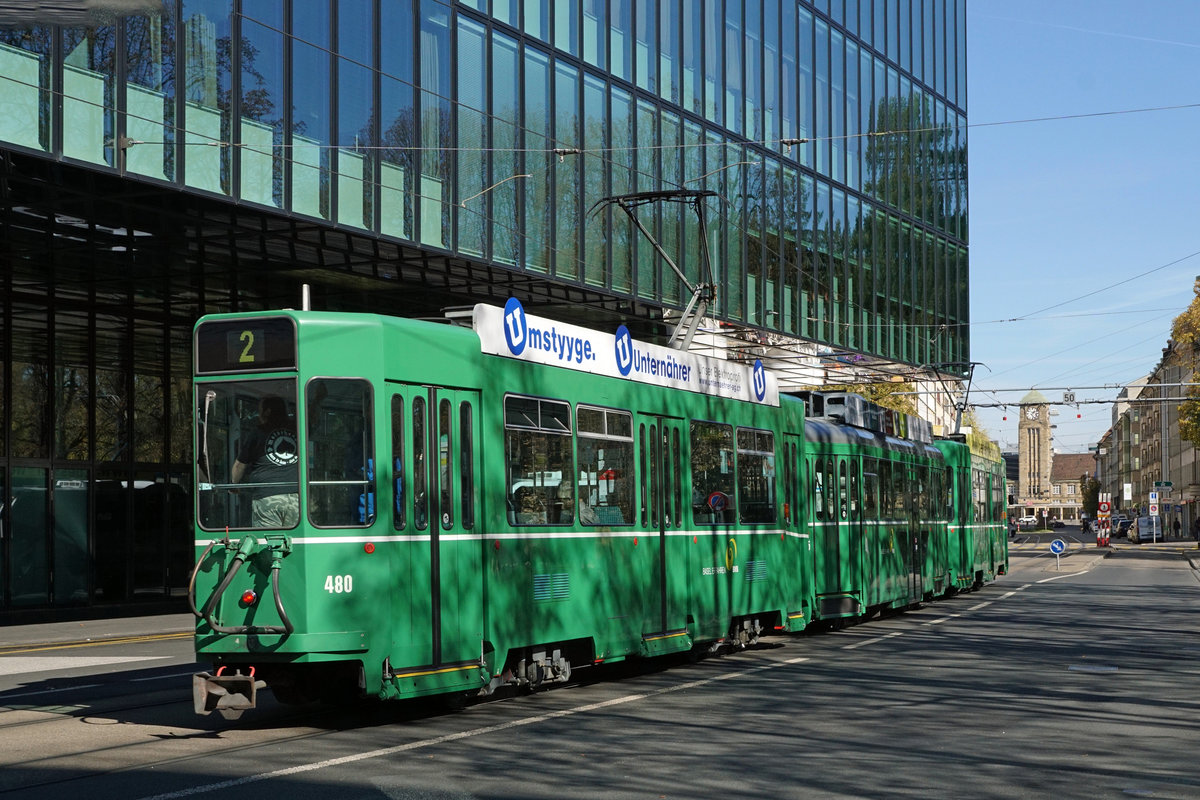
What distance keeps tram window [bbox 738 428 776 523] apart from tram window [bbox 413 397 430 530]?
257 inches

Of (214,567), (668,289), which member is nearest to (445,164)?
(668,289)

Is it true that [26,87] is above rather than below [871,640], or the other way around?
above

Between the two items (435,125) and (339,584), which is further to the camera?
(435,125)

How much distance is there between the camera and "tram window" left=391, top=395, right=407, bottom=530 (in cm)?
1078

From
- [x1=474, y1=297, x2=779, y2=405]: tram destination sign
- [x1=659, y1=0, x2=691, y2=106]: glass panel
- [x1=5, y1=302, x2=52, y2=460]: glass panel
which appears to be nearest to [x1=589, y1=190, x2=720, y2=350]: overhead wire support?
[x1=474, y1=297, x2=779, y2=405]: tram destination sign

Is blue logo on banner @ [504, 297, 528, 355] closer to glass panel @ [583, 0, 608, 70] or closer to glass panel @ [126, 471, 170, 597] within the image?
glass panel @ [126, 471, 170, 597]

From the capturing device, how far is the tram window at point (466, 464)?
11531mm

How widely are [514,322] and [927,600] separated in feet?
64.2

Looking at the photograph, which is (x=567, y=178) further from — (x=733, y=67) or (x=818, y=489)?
(x=818, y=489)

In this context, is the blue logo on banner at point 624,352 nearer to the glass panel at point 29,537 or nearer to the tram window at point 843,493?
the tram window at point 843,493

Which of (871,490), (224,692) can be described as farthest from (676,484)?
(871,490)

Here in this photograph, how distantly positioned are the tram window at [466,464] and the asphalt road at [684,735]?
1613mm

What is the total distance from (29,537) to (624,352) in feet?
53.7

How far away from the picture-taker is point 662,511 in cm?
1490
